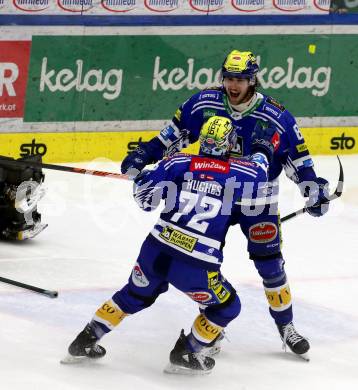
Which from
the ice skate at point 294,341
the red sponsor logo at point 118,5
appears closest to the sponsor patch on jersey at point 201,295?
the ice skate at point 294,341

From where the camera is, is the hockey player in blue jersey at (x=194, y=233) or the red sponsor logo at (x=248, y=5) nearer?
the hockey player in blue jersey at (x=194, y=233)

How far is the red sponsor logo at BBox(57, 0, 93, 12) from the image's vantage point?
12.7 m

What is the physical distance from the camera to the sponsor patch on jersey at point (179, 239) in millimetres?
6590

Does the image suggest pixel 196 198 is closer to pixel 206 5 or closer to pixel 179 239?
pixel 179 239

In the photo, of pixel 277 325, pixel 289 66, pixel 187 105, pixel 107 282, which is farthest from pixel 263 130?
pixel 289 66

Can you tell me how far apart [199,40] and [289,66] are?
4.31 ft

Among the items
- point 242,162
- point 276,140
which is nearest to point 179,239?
point 242,162

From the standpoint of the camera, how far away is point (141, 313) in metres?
8.26

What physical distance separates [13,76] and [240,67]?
5.93 meters

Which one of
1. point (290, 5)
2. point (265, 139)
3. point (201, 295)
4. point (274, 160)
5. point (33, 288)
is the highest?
point (290, 5)

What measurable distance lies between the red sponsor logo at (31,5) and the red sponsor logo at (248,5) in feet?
7.84

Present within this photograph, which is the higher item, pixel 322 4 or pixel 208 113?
pixel 322 4

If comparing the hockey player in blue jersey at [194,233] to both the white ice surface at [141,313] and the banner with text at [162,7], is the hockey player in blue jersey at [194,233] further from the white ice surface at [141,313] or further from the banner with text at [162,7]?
the banner with text at [162,7]

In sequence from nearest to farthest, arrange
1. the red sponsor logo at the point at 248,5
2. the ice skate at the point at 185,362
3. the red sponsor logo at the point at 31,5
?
the ice skate at the point at 185,362 < the red sponsor logo at the point at 31,5 < the red sponsor logo at the point at 248,5
